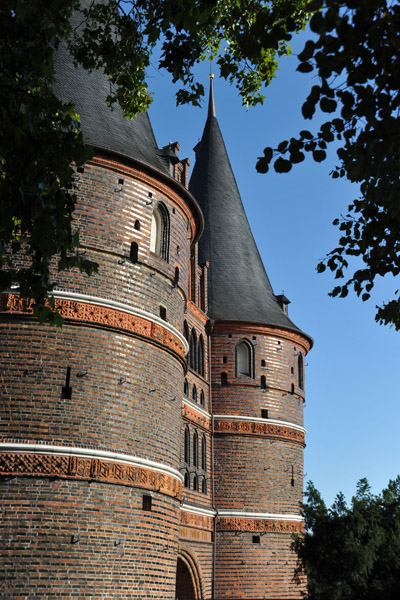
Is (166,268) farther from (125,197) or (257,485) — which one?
(257,485)

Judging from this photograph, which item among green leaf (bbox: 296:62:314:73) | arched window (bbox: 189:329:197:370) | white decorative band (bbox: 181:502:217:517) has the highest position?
arched window (bbox: 189:329:197:370)

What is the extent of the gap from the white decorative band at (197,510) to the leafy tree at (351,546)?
2.91m

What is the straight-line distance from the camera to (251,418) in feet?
85.5

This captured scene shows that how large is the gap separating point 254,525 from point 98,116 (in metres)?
14.9

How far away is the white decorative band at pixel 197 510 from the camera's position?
22028mm

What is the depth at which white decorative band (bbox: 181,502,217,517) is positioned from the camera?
22028mm

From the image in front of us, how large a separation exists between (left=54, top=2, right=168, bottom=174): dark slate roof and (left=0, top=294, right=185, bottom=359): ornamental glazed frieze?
12.4ft

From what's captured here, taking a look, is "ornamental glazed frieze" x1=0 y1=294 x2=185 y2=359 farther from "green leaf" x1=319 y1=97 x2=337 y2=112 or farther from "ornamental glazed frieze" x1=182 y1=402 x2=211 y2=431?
"green leaf" x1=319 y1=97 x2=337 y2=112

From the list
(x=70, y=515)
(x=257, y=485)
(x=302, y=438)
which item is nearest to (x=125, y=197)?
(x=70, y=515)

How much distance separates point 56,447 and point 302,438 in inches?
615

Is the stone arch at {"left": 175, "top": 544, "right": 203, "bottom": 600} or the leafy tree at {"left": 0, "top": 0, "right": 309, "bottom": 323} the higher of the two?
the leafy tree at {"left": 0, "top": 0, "right": 309, "bottom": 323}

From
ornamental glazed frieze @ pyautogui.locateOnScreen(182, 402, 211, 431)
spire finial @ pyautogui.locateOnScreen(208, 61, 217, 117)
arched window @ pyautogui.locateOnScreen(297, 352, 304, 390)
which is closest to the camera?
ornamental glazed frieze @ pyautogui.locateOnScreen(182, 402, 211, 431)

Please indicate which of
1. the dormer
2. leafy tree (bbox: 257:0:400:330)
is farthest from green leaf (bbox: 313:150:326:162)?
the dormer

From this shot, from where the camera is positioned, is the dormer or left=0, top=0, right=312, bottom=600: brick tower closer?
left=0, top=0, right=312, bottom=600: brick tower
